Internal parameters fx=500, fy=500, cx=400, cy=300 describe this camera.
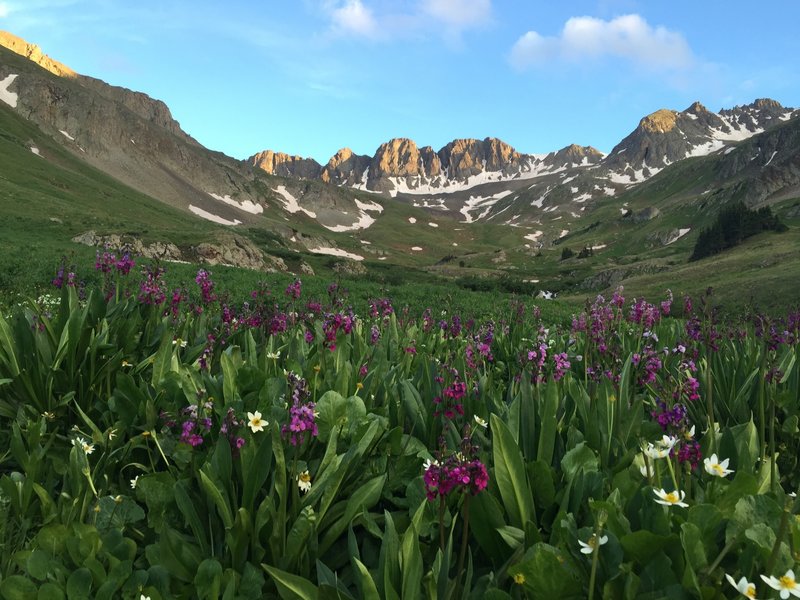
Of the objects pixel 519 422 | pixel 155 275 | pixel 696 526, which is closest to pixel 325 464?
pixel 519 422

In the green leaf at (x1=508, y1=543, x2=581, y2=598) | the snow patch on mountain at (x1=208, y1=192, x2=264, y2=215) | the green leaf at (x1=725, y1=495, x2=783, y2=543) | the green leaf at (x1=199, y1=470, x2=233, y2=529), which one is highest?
the snow patch on mountain at (x1=208, y1=192, x2=264, y2=215)

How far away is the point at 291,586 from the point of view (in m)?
2.51

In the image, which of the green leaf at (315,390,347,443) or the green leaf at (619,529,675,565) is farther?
the green leaf at (315,390,347,443)

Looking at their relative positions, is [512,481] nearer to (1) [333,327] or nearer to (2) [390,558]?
(2) [390,558]

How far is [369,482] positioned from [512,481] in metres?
0.90

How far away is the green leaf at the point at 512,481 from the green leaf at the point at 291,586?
3.88 feet

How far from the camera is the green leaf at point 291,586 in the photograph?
8.23 ft

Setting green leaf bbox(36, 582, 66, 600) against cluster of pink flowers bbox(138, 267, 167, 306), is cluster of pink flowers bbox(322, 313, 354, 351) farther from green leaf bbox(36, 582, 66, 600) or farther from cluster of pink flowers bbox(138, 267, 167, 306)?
green leaf bbox(36, 582, 66, 600)

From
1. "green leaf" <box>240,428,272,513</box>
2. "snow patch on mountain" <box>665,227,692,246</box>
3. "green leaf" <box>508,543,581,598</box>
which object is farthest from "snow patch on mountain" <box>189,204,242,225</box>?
"green leaf" <box>508,543,581,598</box>

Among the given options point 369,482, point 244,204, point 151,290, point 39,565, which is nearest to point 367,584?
point 369,482

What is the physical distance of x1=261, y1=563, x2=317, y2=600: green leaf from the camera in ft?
8.23

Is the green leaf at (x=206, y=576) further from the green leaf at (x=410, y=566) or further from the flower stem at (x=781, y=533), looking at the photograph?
the flower stem at (x=781, y=533)

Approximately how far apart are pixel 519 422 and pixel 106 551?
2.83m

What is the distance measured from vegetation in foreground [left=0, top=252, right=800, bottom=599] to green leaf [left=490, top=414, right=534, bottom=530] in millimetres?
12
